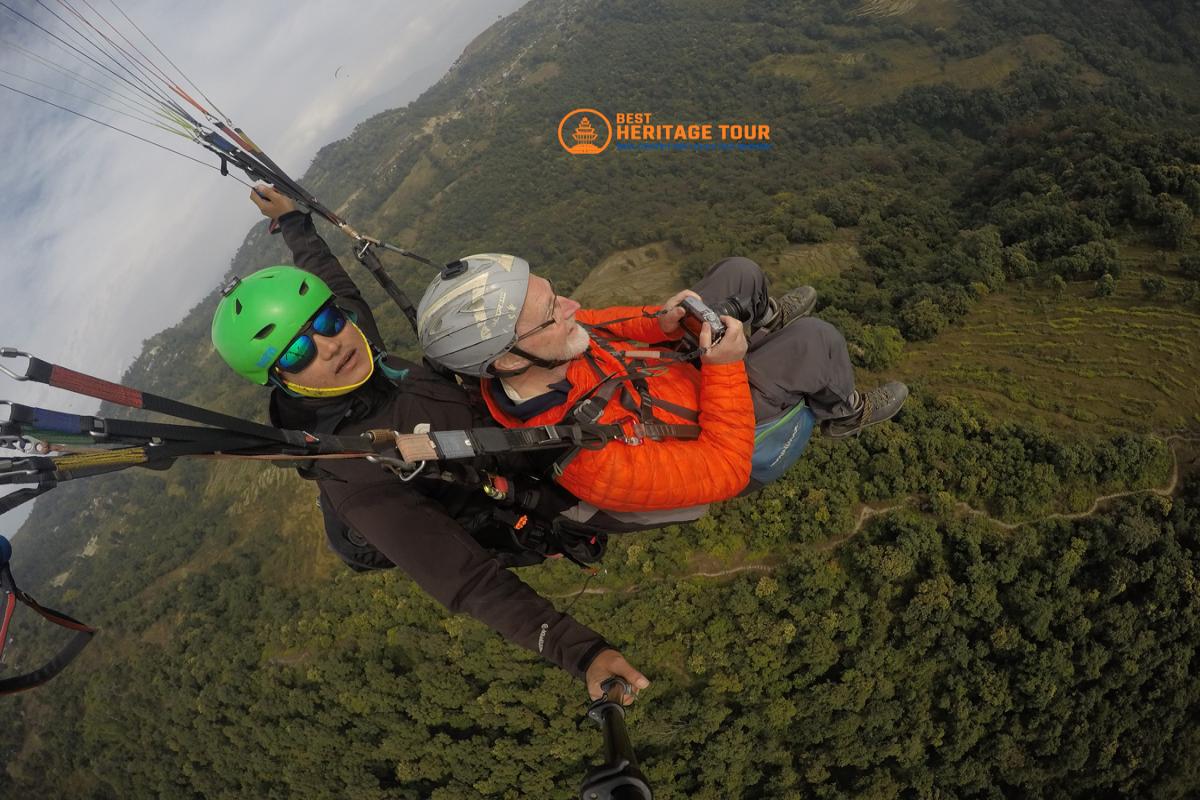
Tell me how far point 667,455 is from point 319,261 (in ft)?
10.4

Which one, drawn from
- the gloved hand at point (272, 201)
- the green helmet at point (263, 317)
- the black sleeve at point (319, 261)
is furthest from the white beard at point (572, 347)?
the gloved hand at point (272, 201)

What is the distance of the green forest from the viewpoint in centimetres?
1409

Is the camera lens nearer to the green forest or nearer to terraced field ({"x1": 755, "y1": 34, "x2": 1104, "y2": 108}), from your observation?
the green forest

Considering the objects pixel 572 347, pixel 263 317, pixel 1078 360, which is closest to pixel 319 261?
pixel 263 317

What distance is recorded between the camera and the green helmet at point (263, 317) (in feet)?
9.92

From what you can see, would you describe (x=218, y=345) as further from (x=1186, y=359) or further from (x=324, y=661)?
(x=1186, y=359)

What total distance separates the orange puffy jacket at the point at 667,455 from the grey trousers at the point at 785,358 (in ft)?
2.25

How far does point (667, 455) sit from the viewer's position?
320cm

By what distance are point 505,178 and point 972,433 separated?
1999 inches

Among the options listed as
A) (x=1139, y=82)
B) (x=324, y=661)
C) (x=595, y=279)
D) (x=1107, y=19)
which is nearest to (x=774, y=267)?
(x=595, y=279)

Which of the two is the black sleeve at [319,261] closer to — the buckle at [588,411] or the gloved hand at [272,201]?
the gloved hand at [272,201]

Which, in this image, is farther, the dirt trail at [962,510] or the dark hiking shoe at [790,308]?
the dirt trail at [962,510]

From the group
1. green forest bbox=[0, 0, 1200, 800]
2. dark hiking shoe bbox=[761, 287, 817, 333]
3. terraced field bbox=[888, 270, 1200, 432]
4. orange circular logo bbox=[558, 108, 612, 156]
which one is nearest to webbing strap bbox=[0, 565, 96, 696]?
dark hiking shoe bbox=[761, 287, 817, 333]

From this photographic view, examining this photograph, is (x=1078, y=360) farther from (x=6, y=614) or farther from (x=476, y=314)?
(x=6, y=614)
